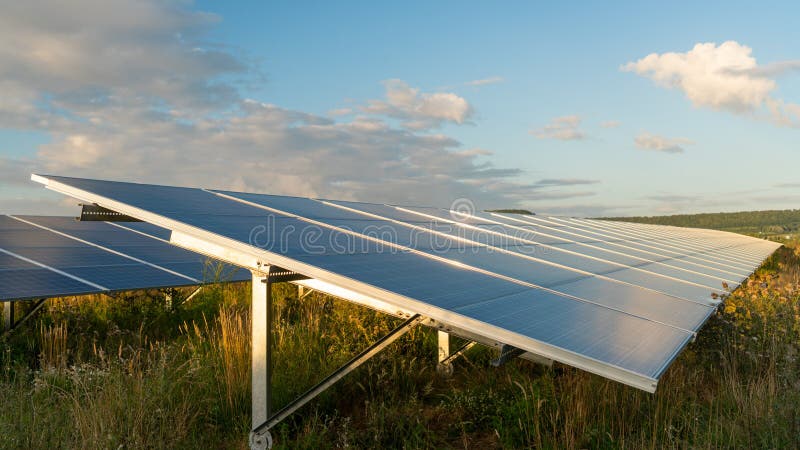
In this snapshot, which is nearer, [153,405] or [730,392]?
[153,405]

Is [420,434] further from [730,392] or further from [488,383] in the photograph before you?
[730,392]

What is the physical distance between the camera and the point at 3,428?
6195 millimetres

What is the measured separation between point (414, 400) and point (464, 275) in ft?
6.07

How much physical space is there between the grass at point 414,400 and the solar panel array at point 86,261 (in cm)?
130

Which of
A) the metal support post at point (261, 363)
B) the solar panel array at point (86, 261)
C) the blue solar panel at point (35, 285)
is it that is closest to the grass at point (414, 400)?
the metal support post at point (261, 363)

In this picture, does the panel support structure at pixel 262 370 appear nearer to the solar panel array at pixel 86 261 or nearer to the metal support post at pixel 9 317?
A: the solar panel array at pixel 86 261

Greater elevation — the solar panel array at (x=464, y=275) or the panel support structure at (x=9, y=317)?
the solar panel array at (x=464, y=275)

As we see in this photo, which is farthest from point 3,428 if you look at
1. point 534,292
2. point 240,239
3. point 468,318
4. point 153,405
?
point 534,292

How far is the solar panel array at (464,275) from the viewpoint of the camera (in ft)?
14.6

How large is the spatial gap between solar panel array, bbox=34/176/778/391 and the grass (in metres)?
0.97

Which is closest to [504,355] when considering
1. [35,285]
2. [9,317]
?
[35,285]

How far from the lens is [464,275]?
6195 millimetres

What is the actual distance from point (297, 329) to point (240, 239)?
4.33 metres

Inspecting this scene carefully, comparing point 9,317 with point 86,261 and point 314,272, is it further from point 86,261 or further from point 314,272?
point 314,272
